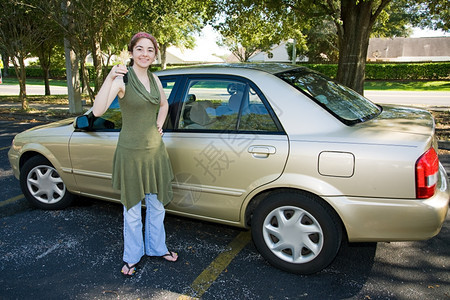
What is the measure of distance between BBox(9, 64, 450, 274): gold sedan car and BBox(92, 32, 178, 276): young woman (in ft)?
1.08

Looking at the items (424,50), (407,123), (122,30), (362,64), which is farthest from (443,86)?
(424,50)

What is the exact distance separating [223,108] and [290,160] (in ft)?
2.62

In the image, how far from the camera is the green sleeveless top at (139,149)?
2621 millimetres

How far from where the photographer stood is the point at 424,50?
51156mm

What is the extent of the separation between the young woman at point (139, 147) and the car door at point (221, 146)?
0.26 metres

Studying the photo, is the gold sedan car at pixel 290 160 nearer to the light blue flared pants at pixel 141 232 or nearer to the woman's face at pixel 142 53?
the light blue flared pants at pixel 141 232

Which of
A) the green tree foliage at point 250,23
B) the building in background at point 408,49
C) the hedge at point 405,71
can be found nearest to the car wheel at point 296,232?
the green tree foliage at point 250,23

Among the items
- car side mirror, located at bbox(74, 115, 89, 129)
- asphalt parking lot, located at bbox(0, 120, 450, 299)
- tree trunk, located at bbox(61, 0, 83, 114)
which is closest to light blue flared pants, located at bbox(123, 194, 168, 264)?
asphalt parking lot, located at bbox(0, 120, 450, 299)

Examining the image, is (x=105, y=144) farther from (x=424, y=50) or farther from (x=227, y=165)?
(x=424, y=50)

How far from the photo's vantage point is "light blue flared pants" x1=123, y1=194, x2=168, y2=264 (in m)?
2.88

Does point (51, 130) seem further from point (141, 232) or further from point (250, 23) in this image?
point (250, 23)

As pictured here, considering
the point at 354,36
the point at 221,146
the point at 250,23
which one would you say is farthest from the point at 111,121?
the point at 250,23

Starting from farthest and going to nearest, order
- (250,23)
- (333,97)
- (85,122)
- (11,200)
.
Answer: (250,23) → (11,200) → (85,122) → (333,97)

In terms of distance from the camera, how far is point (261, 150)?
277 cm
